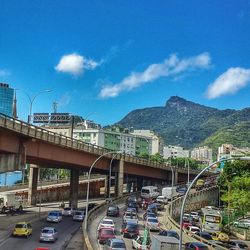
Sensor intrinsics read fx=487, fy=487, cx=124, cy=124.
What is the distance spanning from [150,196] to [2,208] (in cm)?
3148

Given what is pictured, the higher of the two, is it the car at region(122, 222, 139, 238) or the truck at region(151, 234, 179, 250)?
the truck at region(151, 234, 179, 250)

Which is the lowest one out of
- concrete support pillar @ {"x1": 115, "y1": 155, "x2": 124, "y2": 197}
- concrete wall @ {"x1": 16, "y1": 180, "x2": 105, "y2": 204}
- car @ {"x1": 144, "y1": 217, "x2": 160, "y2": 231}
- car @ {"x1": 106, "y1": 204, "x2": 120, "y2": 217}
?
car @ {"x1": 144, "y1": 217, "x2": 160, "y2": 231}

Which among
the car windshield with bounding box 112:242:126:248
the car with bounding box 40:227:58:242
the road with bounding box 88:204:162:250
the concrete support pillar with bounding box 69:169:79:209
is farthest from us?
the concrete support pillar with bounding box 69:169:79:209

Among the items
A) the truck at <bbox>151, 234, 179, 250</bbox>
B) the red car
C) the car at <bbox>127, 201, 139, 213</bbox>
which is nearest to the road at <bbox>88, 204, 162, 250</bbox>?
the red car

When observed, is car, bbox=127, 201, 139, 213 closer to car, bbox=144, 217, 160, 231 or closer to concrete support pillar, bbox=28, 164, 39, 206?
concrete support pillar, bbox=28, 164, 39, 206

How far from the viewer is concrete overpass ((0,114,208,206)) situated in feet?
161

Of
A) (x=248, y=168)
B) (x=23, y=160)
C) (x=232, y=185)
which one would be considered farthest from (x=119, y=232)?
(x=248, y=168)

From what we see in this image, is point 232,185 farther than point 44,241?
Yes

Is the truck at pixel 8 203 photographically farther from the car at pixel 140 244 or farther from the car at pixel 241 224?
the car at pixel 140 244

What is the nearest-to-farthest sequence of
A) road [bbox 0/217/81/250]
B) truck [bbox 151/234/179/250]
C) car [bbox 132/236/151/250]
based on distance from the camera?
truck [bbox 151/234/179/250] → car [bbox 132/236/151/250] → road [bbox 0/217/81/250]

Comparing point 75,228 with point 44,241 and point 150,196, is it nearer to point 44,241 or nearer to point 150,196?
point 44,241

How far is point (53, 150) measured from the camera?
64.9 metres

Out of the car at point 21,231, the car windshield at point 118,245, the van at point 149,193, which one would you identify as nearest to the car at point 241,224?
the van at point 149,193

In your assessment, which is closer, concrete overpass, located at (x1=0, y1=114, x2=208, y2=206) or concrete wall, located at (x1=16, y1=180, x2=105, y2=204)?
concrete overpass, located at (x1=0, y1=114, x2=208, y2=206)
